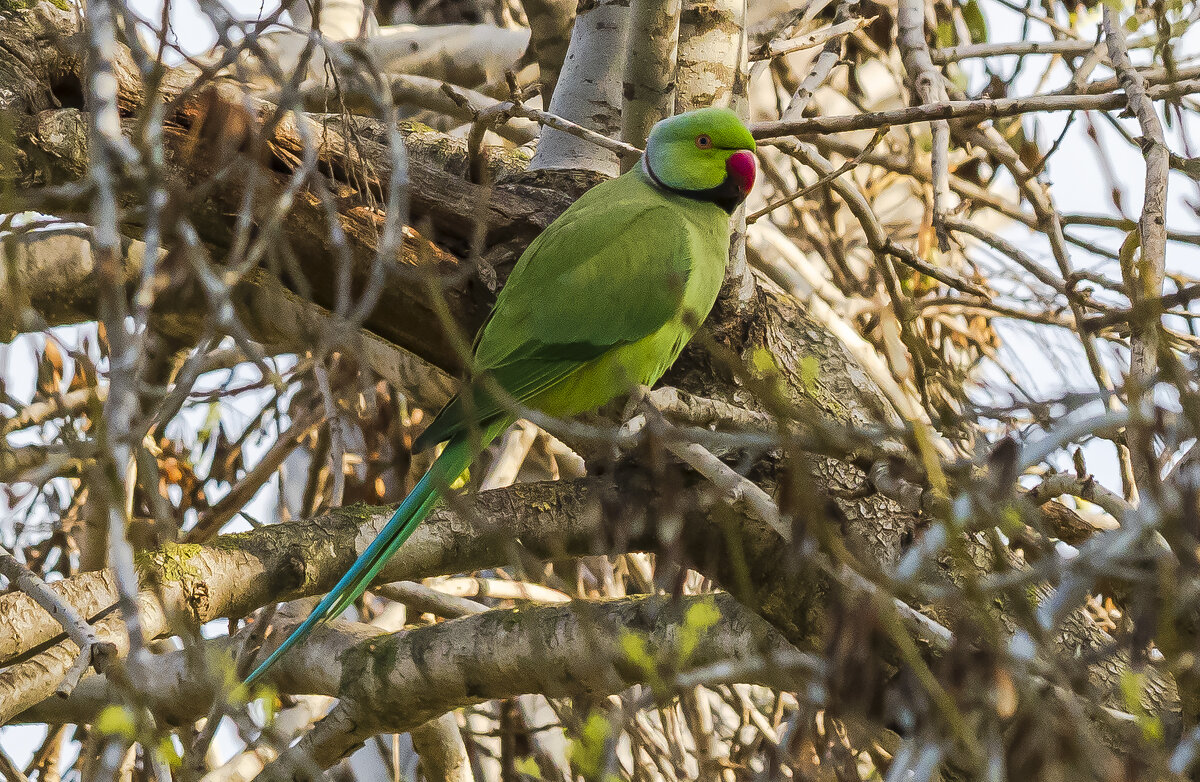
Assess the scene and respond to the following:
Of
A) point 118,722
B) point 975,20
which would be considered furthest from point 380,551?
point 975,20

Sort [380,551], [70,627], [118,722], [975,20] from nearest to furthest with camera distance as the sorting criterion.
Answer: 1. [118,722]
2. [70,627]
3. [380,551]
4. [975,20]

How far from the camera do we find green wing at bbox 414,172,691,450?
8.84 ft

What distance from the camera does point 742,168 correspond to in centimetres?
289

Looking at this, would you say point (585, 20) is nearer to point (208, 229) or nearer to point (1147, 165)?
point (208, 229)

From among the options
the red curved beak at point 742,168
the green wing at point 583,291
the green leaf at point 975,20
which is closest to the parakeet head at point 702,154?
the red curved beak at point 742,168

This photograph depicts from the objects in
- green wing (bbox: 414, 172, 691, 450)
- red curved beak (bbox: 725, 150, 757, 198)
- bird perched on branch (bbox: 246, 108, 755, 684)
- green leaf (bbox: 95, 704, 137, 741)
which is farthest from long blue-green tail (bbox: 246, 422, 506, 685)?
red curved beak (bbox: 725, 150, 757, 198)

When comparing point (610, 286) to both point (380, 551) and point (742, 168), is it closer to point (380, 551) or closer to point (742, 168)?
point (742, 168)

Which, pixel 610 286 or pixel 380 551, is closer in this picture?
pixel 380 551

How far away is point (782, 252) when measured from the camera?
13.5 ft

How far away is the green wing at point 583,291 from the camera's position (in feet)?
8.84

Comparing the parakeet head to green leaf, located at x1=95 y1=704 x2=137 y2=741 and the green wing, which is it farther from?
green leaf, located at x1=95 y1=704 x2=137 y2=741

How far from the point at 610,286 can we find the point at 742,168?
50cm

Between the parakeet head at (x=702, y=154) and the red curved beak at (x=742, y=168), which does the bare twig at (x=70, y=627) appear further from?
the red curved beak at (x=742, y=168)

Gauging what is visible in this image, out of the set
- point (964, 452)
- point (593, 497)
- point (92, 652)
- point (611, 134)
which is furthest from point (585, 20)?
point (92, 652)
